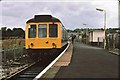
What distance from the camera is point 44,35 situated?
925 inches

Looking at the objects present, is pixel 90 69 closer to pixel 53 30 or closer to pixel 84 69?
pixel 84 69

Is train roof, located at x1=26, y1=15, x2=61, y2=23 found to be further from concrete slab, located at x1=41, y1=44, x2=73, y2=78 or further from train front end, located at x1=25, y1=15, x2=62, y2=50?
concrete slab, located at x1=41, y1=44, x2=73, y2=78

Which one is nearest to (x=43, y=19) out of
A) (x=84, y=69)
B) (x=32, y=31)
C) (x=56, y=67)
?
(x=32, y=31)

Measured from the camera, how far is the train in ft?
76.4

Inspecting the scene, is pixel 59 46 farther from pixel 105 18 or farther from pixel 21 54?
pixel 105 18

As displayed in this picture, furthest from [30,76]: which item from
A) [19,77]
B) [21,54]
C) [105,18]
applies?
[105,18]

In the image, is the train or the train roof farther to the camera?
the train roof

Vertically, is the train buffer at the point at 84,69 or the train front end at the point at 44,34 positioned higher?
the train front end at the point at 44,34

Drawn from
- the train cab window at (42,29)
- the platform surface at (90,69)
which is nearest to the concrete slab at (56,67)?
the platform surface at (90,69)

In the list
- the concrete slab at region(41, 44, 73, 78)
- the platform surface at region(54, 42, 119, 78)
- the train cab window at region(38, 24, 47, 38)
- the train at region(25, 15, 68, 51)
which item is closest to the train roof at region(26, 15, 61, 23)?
the train at region(25, 15, 68, 51)

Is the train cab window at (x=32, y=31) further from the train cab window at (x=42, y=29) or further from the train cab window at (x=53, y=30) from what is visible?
the train cab window at (x=53, y=30)

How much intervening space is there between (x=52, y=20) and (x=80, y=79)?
1384 cm

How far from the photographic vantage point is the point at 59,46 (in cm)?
2344

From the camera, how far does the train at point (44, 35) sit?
23.3 metres
